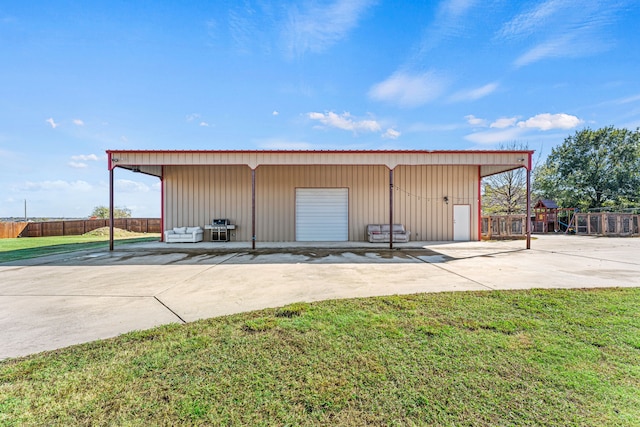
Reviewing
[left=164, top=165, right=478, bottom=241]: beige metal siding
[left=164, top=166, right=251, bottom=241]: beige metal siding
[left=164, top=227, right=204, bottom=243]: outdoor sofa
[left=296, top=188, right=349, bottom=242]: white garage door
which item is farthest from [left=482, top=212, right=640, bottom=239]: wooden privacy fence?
[left=164, top=227, right=204, bottom=243]: outdoor sofa

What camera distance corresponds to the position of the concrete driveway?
3.09 m

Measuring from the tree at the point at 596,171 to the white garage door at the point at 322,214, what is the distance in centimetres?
1919

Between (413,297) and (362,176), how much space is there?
30.6 feet

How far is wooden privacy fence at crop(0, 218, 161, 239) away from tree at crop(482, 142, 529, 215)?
81.5ft

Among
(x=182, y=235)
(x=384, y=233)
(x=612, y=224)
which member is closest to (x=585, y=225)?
(x=612, y=224)

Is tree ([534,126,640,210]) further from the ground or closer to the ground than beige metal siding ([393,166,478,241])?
further from the ground

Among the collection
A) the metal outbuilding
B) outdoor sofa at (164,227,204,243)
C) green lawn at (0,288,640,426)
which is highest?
the metal outbuilding

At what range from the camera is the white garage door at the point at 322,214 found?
1266cm

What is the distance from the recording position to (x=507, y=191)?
2302 cm

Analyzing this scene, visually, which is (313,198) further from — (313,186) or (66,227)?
(66,227)

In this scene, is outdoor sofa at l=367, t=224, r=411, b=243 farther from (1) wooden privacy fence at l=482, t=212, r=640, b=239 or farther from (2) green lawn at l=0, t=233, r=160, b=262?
(2) green lawn at l=0, t=233, r=160, b=262

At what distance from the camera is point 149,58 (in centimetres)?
1017

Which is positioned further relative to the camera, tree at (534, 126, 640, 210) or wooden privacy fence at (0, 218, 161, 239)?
tree at (534, 126, 640, 210)

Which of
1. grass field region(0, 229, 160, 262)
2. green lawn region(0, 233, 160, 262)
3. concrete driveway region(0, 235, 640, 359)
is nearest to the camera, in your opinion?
concrete driveway region(0, 235, 640, 359)
